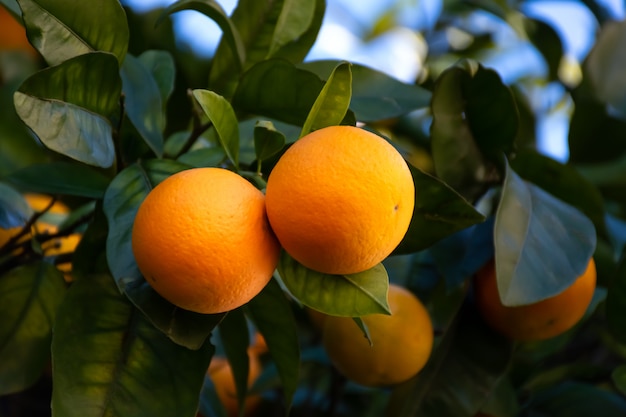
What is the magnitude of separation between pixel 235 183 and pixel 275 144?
0.34 feet

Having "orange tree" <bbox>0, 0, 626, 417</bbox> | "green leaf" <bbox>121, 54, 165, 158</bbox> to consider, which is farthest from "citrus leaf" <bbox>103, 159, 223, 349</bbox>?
"green leaf" <bbox>121, 54, 165, 158</bbox>

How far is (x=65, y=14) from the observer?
0.76m

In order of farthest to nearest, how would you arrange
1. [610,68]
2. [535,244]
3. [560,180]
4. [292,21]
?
[610,68], [560,180], [292,21], [535,244]

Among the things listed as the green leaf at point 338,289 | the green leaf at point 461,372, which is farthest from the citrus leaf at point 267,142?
the green leaf at point 461,372

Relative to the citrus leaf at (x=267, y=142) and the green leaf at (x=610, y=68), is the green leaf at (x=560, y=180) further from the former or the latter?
the citrus leaf at (x=267, y=142)

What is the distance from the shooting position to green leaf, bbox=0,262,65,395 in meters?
0.89

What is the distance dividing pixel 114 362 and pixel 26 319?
0.73 feet

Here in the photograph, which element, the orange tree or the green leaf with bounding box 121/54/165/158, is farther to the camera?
the green leaf with bounding box 121/54/165/158

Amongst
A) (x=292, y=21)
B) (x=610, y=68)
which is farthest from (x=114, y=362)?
(x=610, y=68)

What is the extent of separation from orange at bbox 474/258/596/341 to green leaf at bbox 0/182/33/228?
0.62 m

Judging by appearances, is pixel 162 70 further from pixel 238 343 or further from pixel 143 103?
pixel 238 343

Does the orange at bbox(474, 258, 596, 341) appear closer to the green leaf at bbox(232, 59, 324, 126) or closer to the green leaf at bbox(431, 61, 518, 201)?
the green leaf at bbox(431, 61, 518, 201)

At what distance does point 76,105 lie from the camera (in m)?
0.73

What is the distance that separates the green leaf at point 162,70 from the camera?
991 mm
